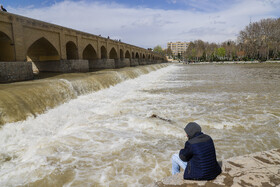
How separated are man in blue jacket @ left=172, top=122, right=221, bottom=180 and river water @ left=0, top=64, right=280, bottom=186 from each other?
3.61 feet

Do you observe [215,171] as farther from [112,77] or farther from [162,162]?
[112,77]

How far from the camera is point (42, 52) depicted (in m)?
15.7

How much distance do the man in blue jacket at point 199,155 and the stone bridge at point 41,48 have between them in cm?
1040

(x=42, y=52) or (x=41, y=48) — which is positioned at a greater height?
(x=41, y=48)

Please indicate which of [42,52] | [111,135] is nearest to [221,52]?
[42,52]

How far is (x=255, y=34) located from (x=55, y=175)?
2593 inches

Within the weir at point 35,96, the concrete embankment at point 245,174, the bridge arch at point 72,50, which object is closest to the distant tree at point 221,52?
the bridge arch at point 72,50

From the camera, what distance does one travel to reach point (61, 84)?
9.36 metres

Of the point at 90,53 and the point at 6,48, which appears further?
the point at 90,53

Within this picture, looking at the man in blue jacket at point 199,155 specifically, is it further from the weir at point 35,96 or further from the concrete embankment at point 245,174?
the weir at point 35,96

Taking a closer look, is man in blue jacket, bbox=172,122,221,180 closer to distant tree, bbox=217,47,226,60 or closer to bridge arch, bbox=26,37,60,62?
bridge arch, bbox=26,37,60,62

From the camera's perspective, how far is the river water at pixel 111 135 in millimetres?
3494

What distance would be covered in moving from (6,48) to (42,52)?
16.0ft

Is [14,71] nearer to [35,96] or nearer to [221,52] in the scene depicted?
[35,96]
